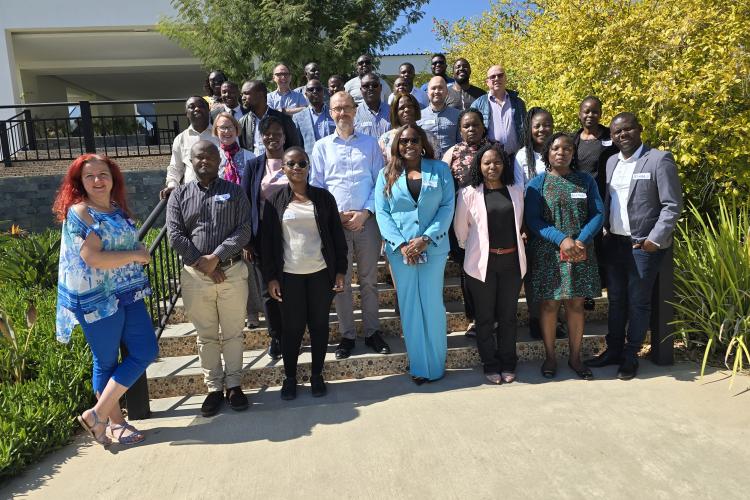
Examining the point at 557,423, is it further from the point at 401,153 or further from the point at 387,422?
the point at 401,153

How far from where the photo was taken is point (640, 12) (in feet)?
17.8

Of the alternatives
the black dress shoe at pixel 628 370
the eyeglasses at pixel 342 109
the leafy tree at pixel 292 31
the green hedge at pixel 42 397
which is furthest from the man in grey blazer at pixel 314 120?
the leafy tree at pixel 292 31

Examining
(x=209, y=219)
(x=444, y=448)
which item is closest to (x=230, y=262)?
(x=209, y=219)

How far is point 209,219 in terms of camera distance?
3.70 meters

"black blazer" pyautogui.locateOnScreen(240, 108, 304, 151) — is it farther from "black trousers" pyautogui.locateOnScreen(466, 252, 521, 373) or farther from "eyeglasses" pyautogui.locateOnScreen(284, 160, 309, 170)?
"black trousers" pyautogui.locateOnScreen(466, 252, 521, 373)

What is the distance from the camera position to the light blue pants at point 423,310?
416cm

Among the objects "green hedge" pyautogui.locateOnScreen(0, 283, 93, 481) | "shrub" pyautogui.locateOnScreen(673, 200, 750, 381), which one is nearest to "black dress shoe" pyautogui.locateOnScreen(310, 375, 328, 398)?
"green hedge" pyautogui.locateOnScreen(0, 283, 93, 481)

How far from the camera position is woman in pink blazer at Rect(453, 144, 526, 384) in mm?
4086

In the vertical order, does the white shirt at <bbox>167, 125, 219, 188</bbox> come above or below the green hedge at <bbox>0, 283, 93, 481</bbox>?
above

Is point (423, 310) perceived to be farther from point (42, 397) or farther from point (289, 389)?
point (42, 397)

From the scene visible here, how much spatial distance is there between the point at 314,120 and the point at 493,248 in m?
2.54

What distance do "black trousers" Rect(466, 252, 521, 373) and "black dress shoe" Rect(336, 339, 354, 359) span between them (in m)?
1.03

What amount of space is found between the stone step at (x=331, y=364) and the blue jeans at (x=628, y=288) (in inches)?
15.0

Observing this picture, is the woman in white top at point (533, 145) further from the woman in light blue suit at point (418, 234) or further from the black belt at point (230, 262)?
the black belt at point (230, 262)
